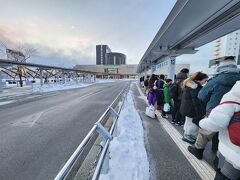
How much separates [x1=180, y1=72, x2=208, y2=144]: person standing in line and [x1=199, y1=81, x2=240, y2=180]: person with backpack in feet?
6.17

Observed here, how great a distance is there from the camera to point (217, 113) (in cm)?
171

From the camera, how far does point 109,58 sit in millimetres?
119938

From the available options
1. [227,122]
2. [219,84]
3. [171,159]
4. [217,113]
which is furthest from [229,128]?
[171,159]

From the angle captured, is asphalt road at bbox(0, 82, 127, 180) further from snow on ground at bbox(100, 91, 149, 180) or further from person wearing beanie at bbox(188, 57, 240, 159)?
person wearing beanie at bbox(188, 57, 240, 159)

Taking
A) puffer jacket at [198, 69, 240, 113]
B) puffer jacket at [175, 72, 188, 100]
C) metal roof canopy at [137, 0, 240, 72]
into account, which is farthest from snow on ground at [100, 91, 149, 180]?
metal roof canopy at [137, 0, 240, 72]

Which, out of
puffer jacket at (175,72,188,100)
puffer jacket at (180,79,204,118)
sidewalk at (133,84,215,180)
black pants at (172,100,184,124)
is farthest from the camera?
black pants at (172,100,184,124)

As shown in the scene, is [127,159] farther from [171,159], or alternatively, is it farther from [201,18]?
[201,18]

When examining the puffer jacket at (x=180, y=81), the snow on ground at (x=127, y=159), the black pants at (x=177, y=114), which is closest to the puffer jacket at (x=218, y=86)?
the snow on ground at (x=127, y=159)

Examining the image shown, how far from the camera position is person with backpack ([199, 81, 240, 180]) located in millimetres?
1567

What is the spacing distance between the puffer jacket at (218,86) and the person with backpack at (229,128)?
40.4 inches

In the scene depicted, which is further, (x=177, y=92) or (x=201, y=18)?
(x=201, y=18)

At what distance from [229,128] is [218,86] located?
4.26 ft

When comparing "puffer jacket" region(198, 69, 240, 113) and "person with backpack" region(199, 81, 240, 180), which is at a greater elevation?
"puffer jacket" region(198, 69, 240, 113)

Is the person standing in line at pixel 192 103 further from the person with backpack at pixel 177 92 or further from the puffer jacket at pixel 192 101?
the person with backpack at pixel 177 92
